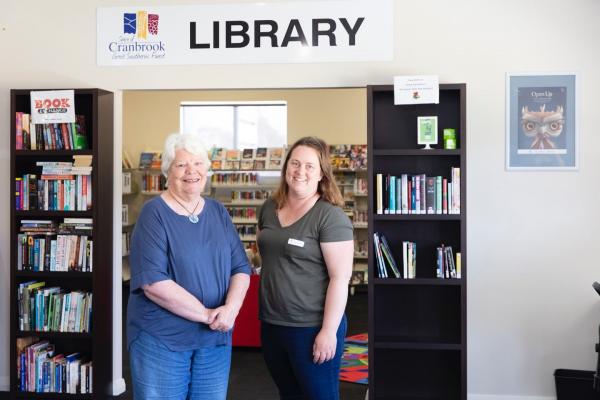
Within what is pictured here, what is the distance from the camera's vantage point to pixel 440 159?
13.7 ft

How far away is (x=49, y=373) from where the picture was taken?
432 cm

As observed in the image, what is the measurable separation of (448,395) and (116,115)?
3.00 metres

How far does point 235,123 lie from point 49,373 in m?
6.42

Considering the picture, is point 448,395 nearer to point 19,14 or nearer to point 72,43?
point 72,43

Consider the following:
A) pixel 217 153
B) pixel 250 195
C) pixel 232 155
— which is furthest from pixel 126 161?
pixel 250 195

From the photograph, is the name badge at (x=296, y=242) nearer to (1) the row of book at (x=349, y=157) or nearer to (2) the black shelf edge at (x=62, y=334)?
(2) the black shelf edge at (x=62, y=334)

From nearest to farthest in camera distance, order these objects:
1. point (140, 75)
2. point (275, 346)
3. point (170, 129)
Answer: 1. point (275, 346)
2. point (140, 75)
3. point (170, 129)

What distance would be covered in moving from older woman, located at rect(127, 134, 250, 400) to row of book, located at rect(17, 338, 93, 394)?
7.40 ft

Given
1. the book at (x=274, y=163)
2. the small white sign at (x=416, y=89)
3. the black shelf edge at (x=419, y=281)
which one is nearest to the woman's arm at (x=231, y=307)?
the black shelf edge at (x=419, y=281)

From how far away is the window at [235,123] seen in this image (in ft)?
33.1

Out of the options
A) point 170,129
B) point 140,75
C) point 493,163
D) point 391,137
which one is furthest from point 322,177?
point 170,129

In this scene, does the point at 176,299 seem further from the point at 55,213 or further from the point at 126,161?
the point at 126,161

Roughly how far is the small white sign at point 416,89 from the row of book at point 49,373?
270 cm

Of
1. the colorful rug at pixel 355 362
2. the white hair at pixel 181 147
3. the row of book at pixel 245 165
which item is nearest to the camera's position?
the white hair at pixel 181 147
